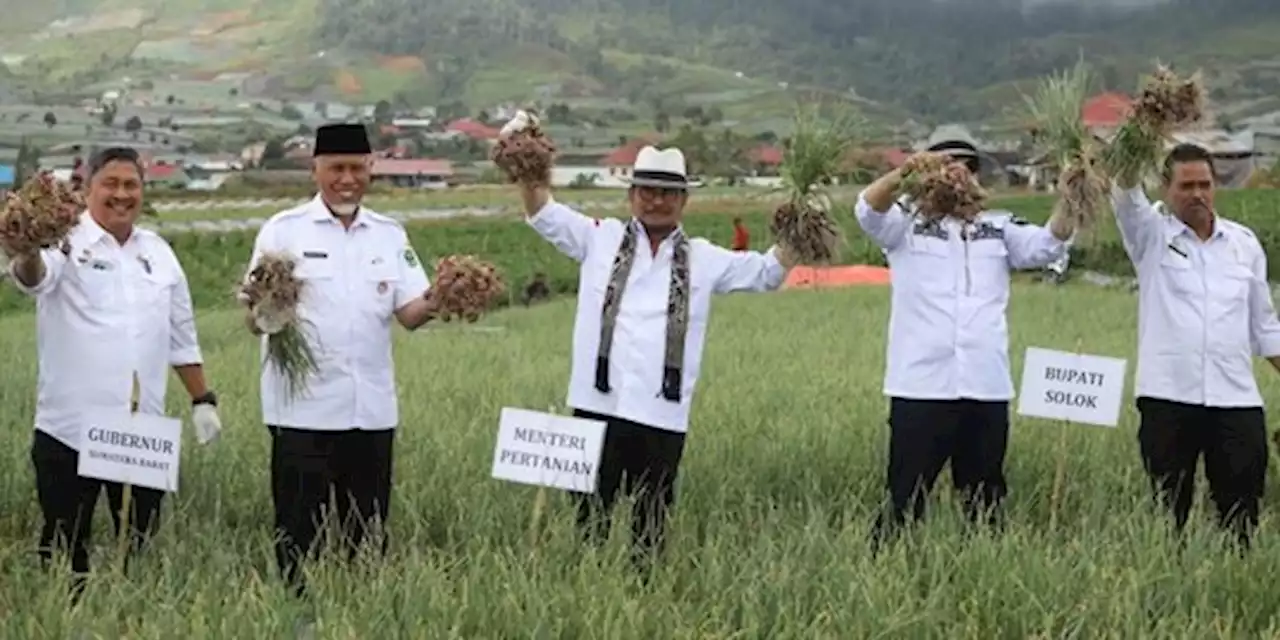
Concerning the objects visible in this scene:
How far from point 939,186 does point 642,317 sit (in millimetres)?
991

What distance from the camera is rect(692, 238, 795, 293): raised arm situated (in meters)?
4.97

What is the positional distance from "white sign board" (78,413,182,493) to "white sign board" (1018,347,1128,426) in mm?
2711

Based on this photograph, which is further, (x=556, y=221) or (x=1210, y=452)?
(x=1210, y=452)

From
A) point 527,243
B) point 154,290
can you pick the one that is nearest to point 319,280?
point 154,290

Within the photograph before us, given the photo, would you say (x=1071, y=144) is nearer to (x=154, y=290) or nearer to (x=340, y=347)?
(x=340, y=347)

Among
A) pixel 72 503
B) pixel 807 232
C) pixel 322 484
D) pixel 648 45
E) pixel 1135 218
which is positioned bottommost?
pixel 72 503

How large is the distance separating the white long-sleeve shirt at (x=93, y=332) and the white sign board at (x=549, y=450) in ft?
3.72

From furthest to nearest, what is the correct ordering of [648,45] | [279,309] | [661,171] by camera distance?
[648,45] < [661,171] < [279,309]

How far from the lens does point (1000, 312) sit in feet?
16.9

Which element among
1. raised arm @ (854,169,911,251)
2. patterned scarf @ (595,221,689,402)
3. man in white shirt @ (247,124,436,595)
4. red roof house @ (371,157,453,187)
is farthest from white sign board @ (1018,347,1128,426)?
red roof house @ (371,157,453,187)

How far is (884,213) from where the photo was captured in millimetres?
4980

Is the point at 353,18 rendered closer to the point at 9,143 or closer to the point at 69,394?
the point at 9,143

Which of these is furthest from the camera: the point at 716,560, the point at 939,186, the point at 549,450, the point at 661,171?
the point at 661,171

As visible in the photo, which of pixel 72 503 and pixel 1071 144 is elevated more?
pixel 1071 144
